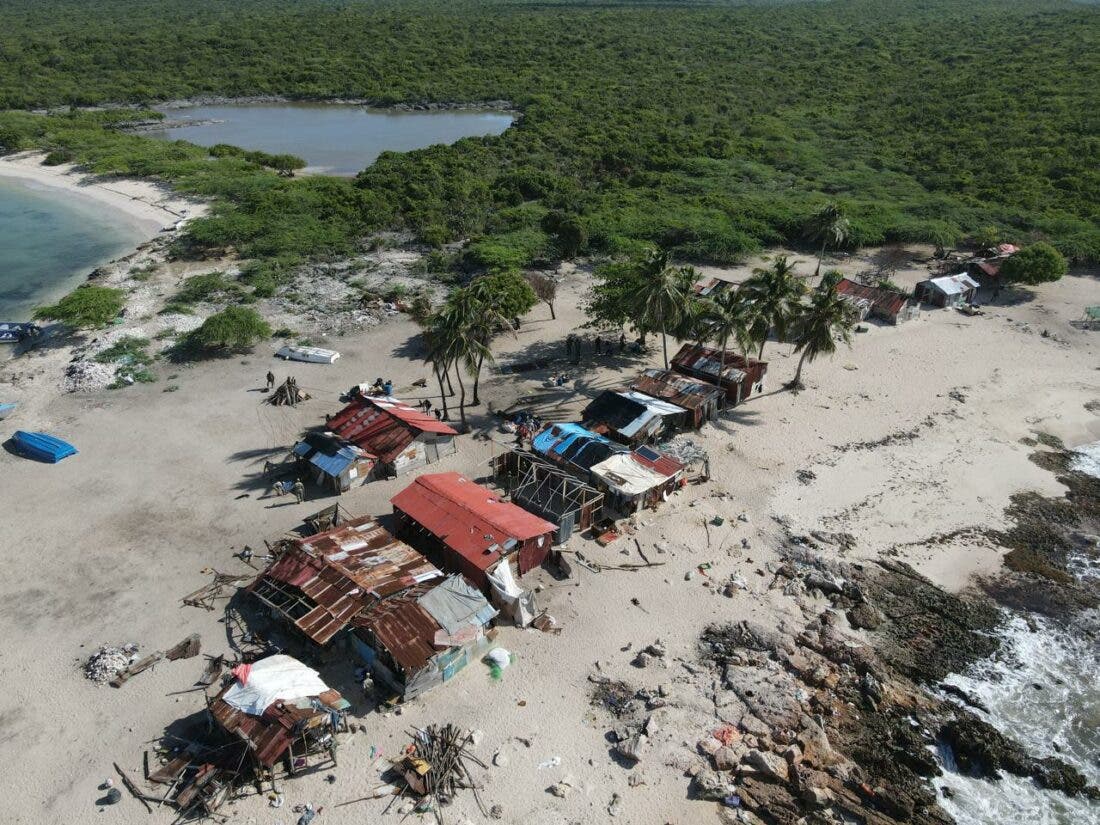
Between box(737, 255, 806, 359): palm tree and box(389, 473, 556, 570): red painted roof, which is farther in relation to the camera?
box(737, 255, 806, 359): palm tree

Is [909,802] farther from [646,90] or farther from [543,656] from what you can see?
[646,90]

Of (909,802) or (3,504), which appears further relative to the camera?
(3,504)

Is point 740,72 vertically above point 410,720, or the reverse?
point 740,72

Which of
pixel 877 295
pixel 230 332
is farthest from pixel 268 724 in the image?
pixel 877 295

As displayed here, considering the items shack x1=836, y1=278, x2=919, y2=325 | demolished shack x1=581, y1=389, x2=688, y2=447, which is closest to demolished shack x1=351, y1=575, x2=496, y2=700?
demolished shack x1=581, y1=389, x2=688, y2=447

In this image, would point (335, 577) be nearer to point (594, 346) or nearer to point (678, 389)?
point (678, 389)

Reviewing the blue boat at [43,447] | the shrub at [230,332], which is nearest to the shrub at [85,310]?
the shrub at [230,332]

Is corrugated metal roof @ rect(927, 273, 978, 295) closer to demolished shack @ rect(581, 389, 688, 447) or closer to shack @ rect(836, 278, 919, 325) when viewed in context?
shack @ rect(836, 278, 919, 325)

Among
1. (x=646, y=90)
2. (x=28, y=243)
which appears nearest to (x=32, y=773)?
(x=28, y=243)
